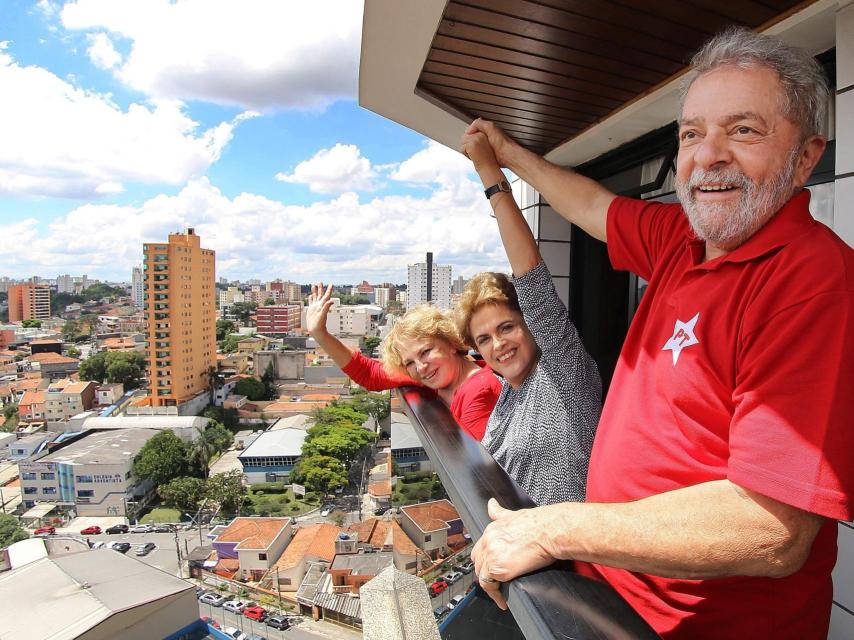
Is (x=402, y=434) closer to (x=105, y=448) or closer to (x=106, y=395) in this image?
(x=105, y=448)

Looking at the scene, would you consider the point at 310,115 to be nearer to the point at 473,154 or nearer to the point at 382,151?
the point at 382,151

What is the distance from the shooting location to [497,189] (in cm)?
108

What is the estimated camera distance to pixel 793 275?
1.62 feet

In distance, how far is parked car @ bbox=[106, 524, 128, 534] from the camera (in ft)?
86.4

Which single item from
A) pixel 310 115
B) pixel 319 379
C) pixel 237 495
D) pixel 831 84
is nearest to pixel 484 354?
pixel 831 84

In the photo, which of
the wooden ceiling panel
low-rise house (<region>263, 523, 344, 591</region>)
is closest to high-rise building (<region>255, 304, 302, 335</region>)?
low-rise house (<region>263, 523, 344, 591</region>)

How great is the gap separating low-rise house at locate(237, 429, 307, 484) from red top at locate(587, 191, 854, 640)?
31.2 metres

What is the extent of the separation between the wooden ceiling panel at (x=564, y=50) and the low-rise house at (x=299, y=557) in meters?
18.9

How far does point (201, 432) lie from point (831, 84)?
36.8m

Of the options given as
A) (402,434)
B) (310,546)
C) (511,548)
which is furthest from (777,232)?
(310,546)

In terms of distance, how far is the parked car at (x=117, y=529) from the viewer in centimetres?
2633

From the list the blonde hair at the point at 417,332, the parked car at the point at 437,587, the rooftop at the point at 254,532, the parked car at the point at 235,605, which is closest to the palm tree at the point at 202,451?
the rooftop at the point at 254,532

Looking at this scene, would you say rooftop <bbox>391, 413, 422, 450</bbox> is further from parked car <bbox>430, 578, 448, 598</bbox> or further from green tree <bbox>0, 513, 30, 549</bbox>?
green tree <bbox>0, 513, 30, 549</bbox>

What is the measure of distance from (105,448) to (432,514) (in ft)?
114
